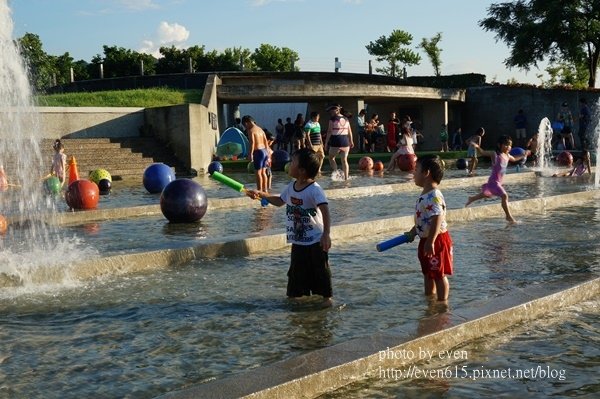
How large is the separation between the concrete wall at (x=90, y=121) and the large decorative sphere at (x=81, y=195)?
593 inches

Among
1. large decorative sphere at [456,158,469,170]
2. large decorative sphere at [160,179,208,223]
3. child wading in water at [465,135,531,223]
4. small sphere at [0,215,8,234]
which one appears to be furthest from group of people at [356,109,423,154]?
small sphere at [0,215,8,234]

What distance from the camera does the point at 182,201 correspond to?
11.6 metres

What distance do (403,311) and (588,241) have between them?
14.6 ft

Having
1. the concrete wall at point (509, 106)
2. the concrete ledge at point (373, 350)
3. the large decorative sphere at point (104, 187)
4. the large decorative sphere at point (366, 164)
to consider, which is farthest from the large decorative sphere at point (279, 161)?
the concrete ledge at point (373, 350)

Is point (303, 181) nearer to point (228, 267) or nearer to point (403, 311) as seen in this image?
point (403, 311)

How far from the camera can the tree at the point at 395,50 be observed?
77.4m

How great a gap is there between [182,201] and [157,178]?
5600 mm

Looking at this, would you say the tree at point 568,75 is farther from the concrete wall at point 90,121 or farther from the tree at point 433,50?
the concrete wall at point 90,121

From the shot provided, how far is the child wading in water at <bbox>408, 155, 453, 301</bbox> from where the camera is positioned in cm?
636

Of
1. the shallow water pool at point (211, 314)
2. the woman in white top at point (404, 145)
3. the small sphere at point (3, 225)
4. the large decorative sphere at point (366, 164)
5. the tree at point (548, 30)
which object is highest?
the tree at point (548, 30)

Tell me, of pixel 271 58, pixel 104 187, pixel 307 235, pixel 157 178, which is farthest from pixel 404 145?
pixel 271 58

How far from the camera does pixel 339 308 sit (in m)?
6.36

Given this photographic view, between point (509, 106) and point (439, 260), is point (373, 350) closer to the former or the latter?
point (439, 260)

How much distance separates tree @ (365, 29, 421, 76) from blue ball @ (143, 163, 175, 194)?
62.1 m
